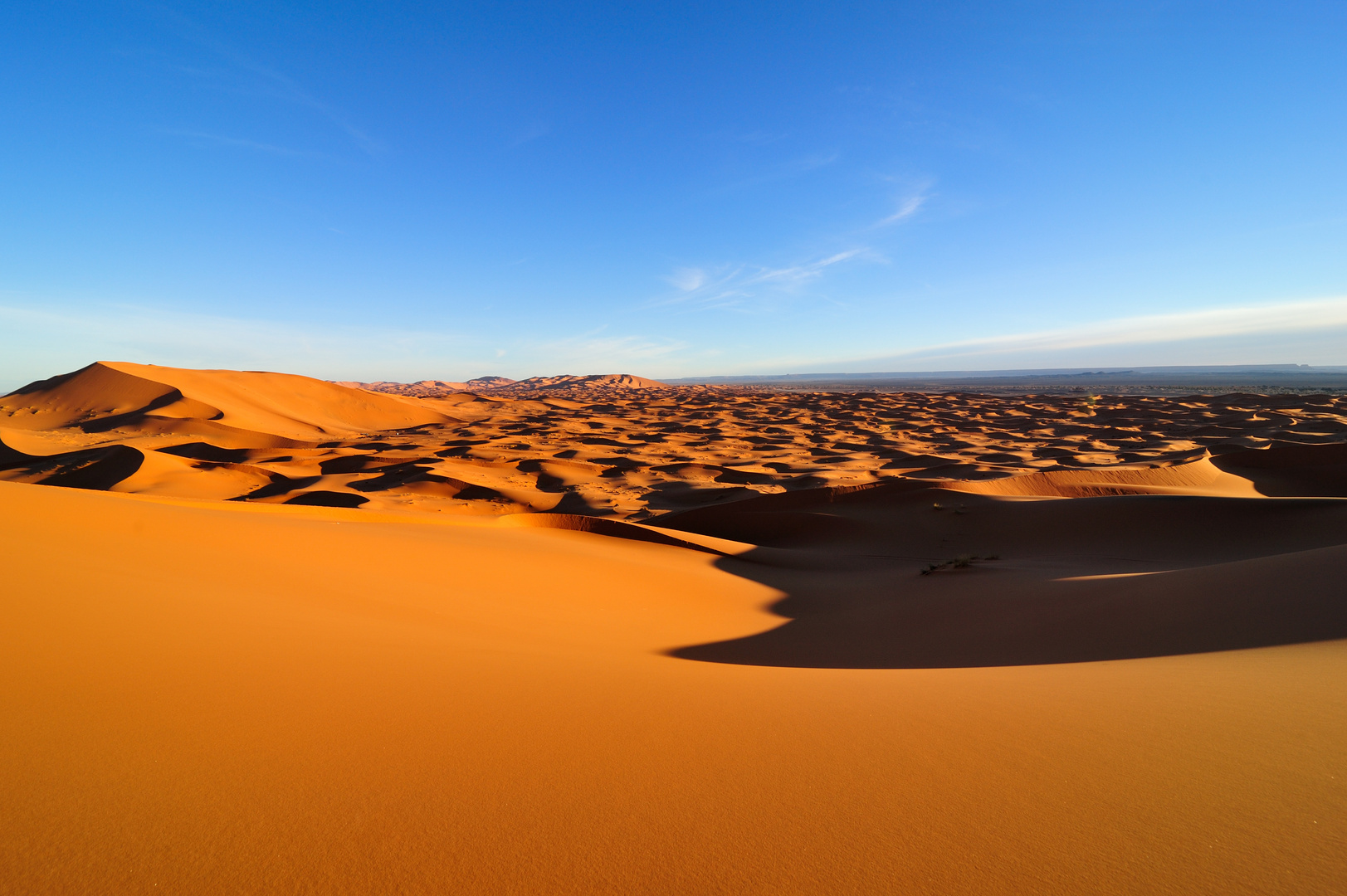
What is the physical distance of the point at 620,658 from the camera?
107 inches

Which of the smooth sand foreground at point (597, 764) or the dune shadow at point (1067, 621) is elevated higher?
the smooth sand foreground at point (597, 764)

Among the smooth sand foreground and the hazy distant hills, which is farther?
the hazy distant hills

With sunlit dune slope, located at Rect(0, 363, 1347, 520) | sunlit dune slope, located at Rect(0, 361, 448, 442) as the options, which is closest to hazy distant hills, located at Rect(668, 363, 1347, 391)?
sunlit dune slope, located at Rect(0, 363, 1347, 520)

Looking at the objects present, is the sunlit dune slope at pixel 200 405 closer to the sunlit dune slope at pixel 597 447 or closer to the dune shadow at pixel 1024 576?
the sunlit dune slope at pixel 597 447

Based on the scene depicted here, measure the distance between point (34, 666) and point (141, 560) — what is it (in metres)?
1.49

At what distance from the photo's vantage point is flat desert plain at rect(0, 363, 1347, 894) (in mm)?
1068

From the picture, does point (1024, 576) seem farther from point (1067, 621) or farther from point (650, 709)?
point (650, 709)

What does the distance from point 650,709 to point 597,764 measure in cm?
42

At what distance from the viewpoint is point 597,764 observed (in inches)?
57.4

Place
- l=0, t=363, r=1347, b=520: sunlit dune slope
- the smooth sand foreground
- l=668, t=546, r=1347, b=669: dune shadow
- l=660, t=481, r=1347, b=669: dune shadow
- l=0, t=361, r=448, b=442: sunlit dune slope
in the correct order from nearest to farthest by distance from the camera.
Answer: the smooth sand foreground
l=668, t=546, r=1347, b=669: dune shadow
l=660, t=481, r=1347, b=669: dune shadow
l=0, t=363, r=1347, b=520: sunlit dune slope
l=0, t=361, r=448, b=442: sunlit dune slope

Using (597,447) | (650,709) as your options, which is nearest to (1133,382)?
(597,447)

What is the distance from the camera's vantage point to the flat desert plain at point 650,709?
3.51 ft

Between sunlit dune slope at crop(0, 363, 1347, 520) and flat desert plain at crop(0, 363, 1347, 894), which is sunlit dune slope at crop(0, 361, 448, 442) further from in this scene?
flat desert plain at crop(0, 363, 1347, 894)

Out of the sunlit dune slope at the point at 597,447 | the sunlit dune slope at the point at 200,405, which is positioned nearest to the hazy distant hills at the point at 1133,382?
the sunlit dune slope at the point at 597,447
